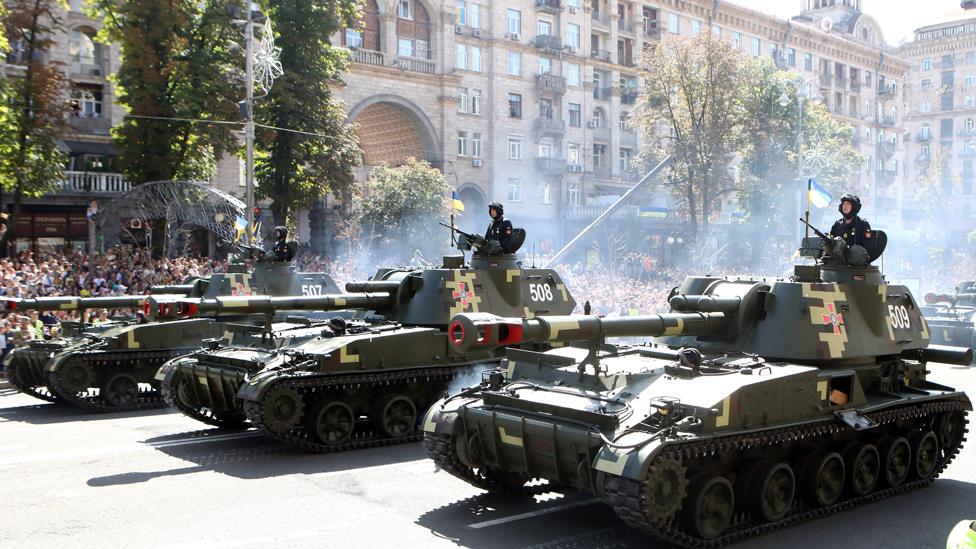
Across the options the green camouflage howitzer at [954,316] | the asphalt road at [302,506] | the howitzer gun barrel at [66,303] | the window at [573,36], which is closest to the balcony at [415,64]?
the window at [573,36]

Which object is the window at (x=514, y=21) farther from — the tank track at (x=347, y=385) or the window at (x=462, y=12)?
the tank track at (x=347, y=385)

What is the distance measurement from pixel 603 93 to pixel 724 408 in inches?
1798

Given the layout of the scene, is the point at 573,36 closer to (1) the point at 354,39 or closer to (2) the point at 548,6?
(2) the point at 548,6

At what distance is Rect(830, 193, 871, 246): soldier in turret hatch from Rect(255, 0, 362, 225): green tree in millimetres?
21424

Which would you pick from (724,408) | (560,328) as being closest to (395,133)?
(560,328)

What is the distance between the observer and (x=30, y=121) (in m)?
26.0

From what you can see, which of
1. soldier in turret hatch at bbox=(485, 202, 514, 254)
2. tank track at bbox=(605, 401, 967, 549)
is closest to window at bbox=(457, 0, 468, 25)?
soldier in turret hatch at bbox=(485, 202, 514, 254)

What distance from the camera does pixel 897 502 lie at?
34.2 feet

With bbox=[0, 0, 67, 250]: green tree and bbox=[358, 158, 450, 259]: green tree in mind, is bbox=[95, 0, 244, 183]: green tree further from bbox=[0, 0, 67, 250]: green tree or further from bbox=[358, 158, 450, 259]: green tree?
bbox=[358, 158, 450, 259]: green tree

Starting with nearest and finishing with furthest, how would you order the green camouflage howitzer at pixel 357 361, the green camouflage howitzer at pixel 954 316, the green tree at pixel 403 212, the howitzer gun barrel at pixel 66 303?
1. the green camouflage howitzer at pixel 357 361
2. the howitzer gun barrel at pixel 66 303
3. the green camouflage howitzer at pixel 954 316
4. the green tree at pixel 403 212

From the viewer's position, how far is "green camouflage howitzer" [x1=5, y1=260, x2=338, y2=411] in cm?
1608

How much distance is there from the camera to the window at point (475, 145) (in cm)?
4591

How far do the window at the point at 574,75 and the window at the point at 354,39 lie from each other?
12237 millimetres

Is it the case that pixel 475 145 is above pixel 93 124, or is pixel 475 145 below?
above
